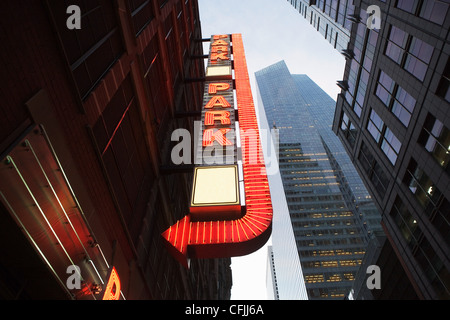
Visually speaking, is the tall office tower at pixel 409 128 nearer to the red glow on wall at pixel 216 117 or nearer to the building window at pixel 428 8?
the building window at pixel 428 8

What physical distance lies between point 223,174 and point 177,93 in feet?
37.5

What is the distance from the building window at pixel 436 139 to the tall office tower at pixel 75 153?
1930cm

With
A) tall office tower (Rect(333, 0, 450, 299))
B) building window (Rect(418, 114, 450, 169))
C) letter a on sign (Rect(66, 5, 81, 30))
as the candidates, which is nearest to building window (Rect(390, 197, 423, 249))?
tall office tower (Rect(333, 0, 450, 299))

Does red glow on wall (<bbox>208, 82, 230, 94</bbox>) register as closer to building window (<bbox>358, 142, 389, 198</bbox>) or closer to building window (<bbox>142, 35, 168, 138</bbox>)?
building window (<bbox>142, 35, 168, 138</bbox>)

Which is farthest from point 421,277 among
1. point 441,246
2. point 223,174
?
point 223,174

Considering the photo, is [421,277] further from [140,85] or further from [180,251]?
[140,85]

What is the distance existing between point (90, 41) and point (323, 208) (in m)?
124

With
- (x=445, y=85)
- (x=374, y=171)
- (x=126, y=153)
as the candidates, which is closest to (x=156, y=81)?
(x=126, y=153)

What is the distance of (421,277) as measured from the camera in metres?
21.0

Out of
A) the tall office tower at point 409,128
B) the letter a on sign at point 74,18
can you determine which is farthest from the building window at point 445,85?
the letter a on sign at point 74,18

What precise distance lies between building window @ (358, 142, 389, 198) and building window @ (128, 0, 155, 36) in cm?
2578

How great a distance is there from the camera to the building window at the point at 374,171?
86.7 ft

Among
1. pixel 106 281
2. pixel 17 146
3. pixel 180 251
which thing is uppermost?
pixel 17 146
